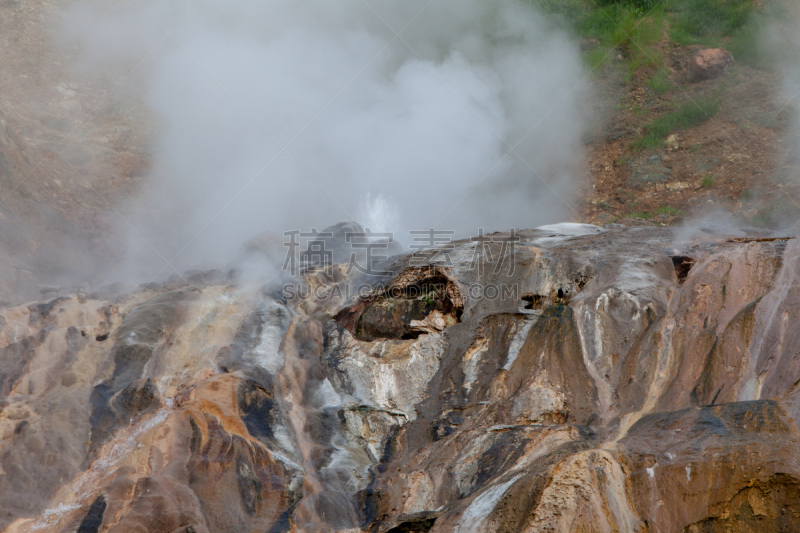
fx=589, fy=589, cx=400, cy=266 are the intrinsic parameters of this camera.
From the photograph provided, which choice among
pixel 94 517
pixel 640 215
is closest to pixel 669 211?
pixel 640 215

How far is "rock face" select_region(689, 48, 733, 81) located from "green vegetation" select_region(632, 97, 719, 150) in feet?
2.50

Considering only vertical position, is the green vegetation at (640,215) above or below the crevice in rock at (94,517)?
above

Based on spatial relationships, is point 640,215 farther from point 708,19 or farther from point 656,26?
point 708,19

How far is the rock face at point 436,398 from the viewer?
3035 mm

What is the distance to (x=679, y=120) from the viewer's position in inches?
455

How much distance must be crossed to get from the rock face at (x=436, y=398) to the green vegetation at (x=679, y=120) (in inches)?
221

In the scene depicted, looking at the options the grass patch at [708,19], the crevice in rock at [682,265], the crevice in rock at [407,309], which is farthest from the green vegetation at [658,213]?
the crevice in rock at [407,309]

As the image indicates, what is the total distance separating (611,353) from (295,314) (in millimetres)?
3285

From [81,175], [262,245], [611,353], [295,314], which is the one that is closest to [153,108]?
[81,175]

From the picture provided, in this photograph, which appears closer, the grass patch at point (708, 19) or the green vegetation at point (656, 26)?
the green vegetation at point (656, 26)

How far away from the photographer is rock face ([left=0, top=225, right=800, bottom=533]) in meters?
3.04

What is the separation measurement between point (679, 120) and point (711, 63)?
1.54m

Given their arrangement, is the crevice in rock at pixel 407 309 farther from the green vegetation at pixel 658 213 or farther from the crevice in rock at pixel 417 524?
the green vegetation at pixel 658 213

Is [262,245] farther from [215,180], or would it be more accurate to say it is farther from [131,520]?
[131,520]
